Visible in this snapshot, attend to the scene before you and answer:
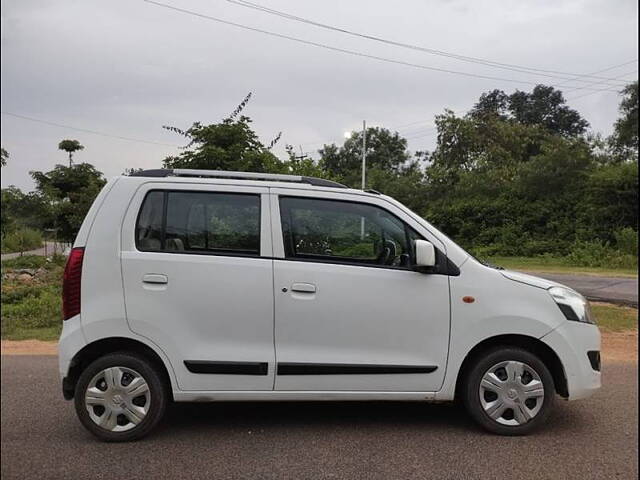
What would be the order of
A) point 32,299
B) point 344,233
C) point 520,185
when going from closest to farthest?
point 344,233 → point 32,299 → point 520,185

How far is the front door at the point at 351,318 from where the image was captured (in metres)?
3.17

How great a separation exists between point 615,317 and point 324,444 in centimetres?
678

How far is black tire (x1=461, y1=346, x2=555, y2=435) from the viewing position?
3.26m

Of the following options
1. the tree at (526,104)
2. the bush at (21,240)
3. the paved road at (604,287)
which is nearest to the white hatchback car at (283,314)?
the bush at (21,240)

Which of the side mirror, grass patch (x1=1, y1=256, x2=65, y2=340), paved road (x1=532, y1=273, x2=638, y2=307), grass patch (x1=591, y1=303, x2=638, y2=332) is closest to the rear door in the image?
grass patch (x1=1, y1=256, x2=65, y2=340)

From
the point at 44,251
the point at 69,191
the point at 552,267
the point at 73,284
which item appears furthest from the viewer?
the point at 552,267

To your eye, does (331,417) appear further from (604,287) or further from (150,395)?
(604,287)

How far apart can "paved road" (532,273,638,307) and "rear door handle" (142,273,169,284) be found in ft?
28.4

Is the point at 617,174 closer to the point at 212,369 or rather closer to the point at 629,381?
the point at 629,381

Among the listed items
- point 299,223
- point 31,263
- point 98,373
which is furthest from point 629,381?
point 31,263

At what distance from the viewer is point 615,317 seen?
8.12 metres

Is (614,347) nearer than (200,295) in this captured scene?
No

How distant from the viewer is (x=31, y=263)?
2.84m

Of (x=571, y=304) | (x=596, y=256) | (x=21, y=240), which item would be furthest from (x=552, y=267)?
(x=21, y=240)
